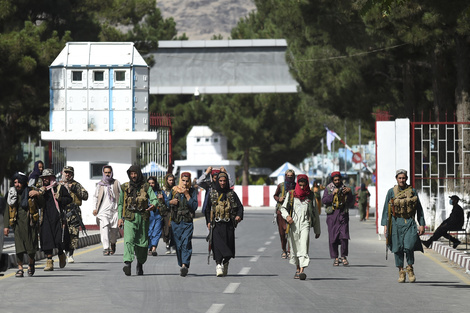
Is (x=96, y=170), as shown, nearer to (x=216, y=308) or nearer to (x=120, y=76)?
(x=120, y=76)

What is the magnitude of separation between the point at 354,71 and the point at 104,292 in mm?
27987

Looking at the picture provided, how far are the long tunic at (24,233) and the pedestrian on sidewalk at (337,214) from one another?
17.7 ft

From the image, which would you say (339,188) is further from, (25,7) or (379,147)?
(25,7)

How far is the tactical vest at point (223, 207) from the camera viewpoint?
1711cm

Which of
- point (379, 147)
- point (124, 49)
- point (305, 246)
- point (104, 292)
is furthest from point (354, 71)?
point (104, 292)

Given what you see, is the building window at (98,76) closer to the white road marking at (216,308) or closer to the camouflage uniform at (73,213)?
the camouflage uniform at (73,213)

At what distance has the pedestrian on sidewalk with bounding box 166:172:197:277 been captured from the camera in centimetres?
1700

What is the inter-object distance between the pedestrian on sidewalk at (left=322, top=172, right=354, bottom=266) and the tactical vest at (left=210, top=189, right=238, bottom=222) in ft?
9.98

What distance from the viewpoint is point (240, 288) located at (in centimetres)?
1486

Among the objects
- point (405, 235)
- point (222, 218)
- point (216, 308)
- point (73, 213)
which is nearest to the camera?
point (216, 308)

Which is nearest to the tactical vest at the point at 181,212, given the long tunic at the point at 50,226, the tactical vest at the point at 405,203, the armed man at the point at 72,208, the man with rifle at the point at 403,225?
the long tunic at the point at 50,226

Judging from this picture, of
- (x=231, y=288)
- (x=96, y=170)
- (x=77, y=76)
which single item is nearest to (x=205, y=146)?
(x=77, y=76)

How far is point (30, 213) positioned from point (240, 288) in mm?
4187

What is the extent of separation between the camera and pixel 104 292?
14.4 m
